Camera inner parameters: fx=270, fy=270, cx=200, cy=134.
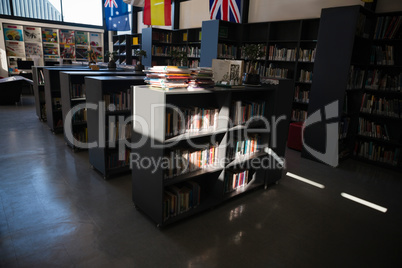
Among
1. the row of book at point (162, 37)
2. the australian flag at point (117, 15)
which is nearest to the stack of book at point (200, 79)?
the row of book at point (162, 37)

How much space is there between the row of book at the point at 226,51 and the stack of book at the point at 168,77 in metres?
4.22

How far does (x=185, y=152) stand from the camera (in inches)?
111

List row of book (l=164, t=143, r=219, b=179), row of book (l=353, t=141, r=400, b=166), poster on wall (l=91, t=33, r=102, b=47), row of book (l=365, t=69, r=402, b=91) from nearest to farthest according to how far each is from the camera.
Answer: row of book (l=164, t=143, r=219, b=179) < row of book (l=365, t=69, r=402, b=91) < row of book (l=353, t=141, r=400, b=166) < poster on wall (l=91, t=33, r=102, b=47)

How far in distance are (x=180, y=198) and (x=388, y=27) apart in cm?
444

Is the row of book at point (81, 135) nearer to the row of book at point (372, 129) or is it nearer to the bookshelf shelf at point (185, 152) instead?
the bookshelf shelf at point (185, 152)

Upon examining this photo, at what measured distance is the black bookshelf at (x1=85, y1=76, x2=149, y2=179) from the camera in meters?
3.56

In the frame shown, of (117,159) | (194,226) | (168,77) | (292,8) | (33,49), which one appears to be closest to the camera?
(168,77)

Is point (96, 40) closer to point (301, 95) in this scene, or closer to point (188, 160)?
point (301, 95)

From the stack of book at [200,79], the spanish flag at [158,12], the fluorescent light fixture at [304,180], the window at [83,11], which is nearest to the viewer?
the stack of book at [200,79]

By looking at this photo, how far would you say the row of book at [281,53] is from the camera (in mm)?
5750

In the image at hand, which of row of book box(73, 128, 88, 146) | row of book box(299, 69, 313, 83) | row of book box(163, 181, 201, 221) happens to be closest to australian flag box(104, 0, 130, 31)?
row of book box(73, 128, 88, 146)

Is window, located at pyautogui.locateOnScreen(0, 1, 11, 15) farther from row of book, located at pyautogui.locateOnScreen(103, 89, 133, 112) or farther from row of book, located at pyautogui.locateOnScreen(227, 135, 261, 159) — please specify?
row of book, located at pyautogui.locateOnScreen(227, 135, 261, 159)

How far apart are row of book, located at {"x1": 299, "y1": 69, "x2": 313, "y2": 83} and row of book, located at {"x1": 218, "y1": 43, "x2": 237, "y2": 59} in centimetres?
193

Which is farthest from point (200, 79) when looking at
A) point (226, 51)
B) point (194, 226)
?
point (226, 51)
